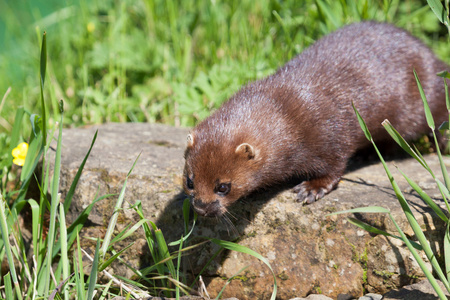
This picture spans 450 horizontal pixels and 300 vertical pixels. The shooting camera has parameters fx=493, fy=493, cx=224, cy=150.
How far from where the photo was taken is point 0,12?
7113 mm

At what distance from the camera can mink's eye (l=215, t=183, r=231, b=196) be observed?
3.25 m

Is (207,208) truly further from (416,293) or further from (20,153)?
(20,153)

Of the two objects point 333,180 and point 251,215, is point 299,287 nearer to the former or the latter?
point 251,215

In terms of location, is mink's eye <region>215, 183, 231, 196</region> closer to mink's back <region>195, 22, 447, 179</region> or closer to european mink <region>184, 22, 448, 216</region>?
european mink <region>184, 22, 448, 216</region>

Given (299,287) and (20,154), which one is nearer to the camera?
(299,287)

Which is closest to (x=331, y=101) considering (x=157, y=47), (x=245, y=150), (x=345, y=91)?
(x=345, y=91)

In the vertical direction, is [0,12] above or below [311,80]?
above

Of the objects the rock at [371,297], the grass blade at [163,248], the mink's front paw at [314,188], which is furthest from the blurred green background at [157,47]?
the rock at [371,297]

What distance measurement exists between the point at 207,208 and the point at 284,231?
0.58 meters

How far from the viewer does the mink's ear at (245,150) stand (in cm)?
327

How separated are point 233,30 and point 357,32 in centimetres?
225

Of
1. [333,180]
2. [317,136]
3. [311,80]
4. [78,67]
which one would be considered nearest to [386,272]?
[333,180]

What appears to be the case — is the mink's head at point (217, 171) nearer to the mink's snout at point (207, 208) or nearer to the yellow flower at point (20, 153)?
the mink's snout at point (207, 208)

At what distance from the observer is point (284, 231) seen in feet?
11.0
